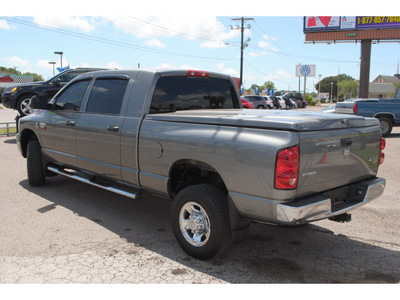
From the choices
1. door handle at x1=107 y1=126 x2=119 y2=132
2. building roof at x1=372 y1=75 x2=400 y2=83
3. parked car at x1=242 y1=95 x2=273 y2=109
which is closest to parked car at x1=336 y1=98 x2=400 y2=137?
door handle at x1=107 y1=126 x2=119 y2=132

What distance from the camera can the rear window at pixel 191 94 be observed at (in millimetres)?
4426

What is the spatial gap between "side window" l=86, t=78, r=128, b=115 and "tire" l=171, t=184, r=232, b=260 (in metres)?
1.63

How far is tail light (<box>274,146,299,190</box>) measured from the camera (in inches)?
117

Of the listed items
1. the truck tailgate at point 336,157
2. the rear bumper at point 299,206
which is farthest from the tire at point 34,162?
the truck tailgate at point 336,157

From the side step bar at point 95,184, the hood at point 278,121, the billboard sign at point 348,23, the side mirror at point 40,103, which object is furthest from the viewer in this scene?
the billboard sign at point 348,23

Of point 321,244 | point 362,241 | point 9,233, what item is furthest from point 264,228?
point 9,233

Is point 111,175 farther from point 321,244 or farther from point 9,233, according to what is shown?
point 321,244

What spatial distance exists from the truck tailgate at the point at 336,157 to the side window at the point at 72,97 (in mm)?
3537

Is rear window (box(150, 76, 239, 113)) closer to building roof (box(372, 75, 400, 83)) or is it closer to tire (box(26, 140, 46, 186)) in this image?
tire (box(26, 140, 46, 186))

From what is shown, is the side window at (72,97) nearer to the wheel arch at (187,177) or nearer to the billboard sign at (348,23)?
the wheel arch at (187,177)

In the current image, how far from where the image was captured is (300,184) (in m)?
3.09

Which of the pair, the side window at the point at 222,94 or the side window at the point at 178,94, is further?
the side window at the point at 222,94

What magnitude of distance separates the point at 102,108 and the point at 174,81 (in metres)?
1.10

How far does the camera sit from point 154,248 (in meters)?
4.05
